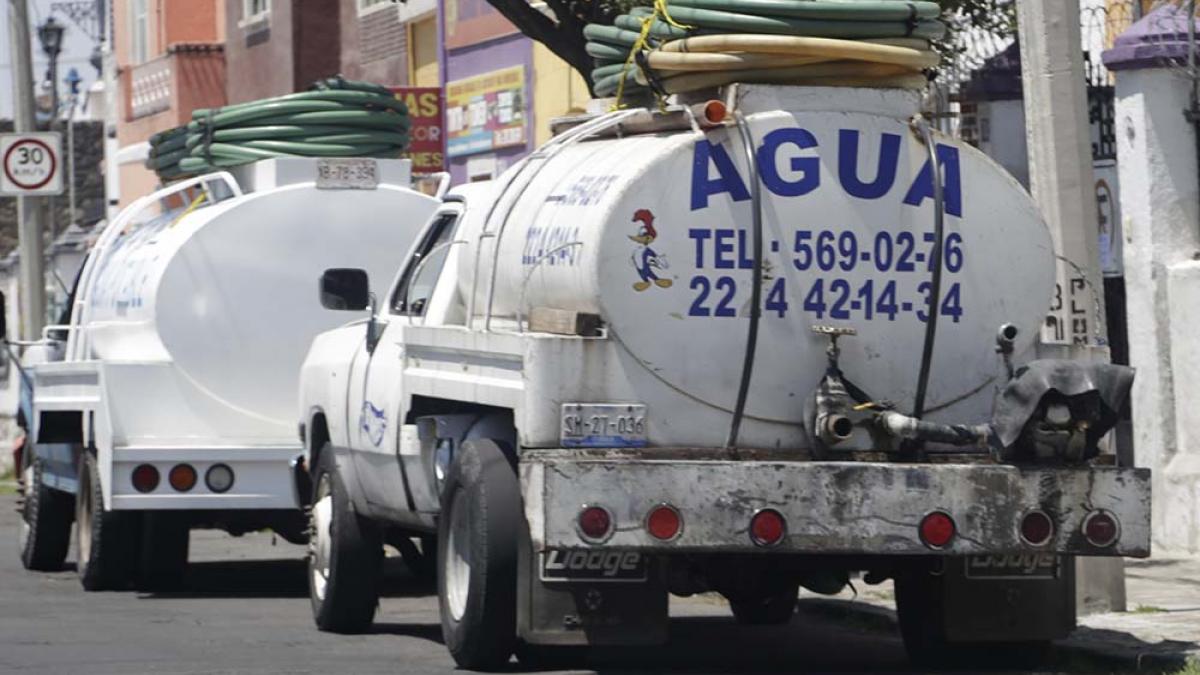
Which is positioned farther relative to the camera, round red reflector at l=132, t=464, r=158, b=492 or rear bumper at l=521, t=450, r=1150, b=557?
round red reflector at l=132, t=464, r=158, b=492

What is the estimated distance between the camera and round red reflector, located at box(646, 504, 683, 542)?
947cm

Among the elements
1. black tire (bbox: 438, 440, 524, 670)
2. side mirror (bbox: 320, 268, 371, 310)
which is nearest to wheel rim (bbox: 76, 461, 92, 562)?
side mirror (bbox: 320, 268, 371, 310)

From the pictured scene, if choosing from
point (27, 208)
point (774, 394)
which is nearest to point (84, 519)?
point (774, 394)

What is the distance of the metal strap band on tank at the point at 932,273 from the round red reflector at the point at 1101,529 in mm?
787

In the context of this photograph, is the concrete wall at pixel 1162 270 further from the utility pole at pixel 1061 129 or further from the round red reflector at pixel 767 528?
the round red reflector at pixel 767 528

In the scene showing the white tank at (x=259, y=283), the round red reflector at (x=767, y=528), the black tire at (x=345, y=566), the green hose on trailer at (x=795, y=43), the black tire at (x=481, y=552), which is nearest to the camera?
the round red reflector at (x=767, y=528)

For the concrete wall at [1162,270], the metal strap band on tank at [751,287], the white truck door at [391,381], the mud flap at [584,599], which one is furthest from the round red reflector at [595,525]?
the concrete wall at [1162,270]

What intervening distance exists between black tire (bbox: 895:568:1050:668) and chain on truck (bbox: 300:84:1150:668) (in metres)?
0.03

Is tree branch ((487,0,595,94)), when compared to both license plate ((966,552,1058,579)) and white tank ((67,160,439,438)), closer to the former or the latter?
white tank ((67,160,439,438))

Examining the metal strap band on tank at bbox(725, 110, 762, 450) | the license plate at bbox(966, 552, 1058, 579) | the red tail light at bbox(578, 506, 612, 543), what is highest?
the metal strap band on tank at bbox(725, 110, 762, 450)

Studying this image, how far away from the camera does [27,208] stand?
83.6 feet

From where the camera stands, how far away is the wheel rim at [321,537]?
41.1 feet

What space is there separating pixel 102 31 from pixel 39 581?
41.6m

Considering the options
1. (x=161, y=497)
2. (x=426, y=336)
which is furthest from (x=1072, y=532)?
(x=161, y=497)
